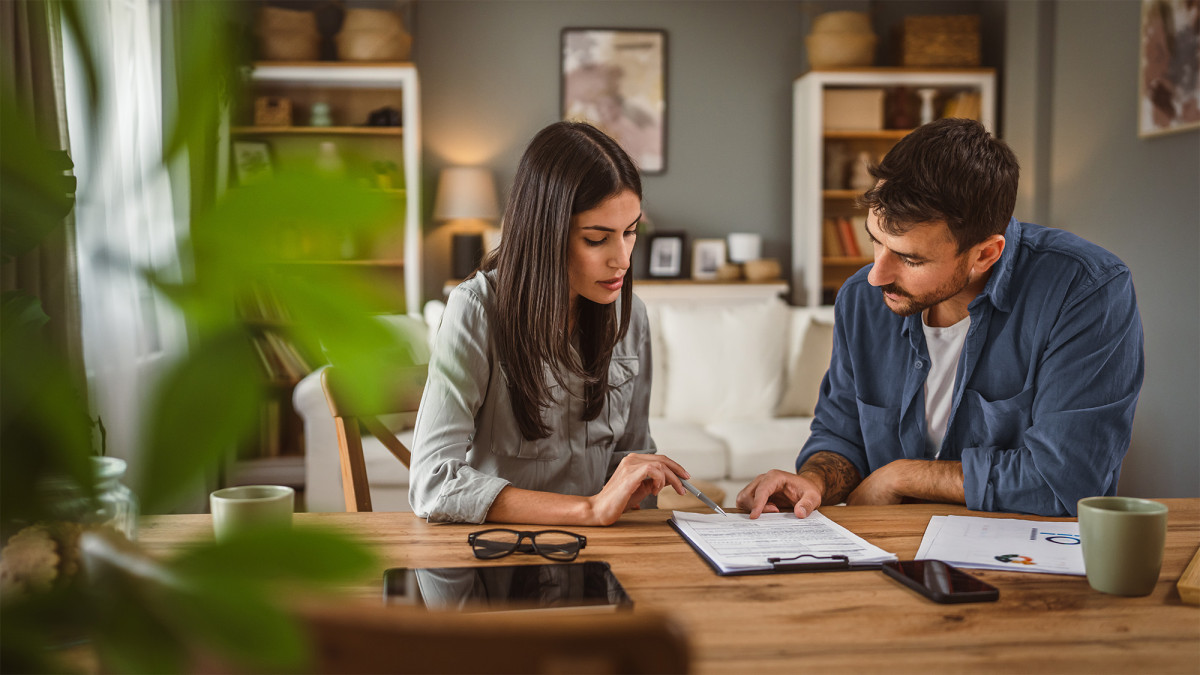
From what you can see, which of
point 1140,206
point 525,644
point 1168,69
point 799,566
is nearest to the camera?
point 525,644

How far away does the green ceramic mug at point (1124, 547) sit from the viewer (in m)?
0.93

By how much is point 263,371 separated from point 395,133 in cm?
440

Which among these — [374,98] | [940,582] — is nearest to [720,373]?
[374,98]

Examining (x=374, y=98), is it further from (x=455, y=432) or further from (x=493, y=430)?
(x=455, y=432)

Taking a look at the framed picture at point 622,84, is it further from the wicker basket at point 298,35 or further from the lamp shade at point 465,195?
the wicker basket at point 298,35

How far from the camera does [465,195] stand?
485 centimetres

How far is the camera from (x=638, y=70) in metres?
5.28

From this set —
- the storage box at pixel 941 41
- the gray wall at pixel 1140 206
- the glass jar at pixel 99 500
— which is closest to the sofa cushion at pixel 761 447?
the gray wall at pixel 1140 206

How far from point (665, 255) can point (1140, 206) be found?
226 centimetres

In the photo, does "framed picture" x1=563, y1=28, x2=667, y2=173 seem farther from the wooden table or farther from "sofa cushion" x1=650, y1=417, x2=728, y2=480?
the wooden table

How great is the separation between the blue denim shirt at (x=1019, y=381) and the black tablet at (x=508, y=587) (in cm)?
66

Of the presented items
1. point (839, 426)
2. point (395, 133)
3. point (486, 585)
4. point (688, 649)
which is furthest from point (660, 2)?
point (688, 649)

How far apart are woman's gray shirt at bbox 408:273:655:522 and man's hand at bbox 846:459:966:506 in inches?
16.9

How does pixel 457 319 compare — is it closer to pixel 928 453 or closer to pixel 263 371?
pixel 928 453
